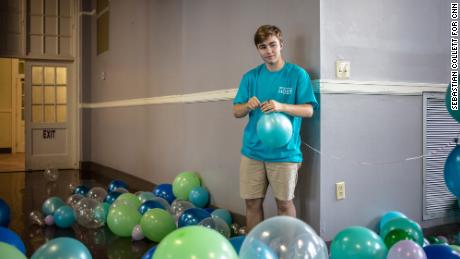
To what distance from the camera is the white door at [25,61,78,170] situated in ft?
24.3

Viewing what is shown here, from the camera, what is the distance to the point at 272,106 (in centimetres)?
249

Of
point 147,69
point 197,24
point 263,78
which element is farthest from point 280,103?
point 147,69

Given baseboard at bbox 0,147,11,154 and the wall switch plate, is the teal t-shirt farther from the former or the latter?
baseboard at bbox 0,147,11,154

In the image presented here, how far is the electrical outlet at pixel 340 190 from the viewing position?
9.39 feet

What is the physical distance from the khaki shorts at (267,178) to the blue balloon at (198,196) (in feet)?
3.64

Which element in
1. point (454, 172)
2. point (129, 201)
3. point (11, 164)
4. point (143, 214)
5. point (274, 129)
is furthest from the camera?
point (11, 164)

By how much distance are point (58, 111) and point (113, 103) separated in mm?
1608

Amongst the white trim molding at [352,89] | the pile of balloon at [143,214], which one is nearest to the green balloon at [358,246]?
the pile of balloon at [143,214]

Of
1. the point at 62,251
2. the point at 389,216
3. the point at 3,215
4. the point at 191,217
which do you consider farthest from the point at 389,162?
the point at 3,215

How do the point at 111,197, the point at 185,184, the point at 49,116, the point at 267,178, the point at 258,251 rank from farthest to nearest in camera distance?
the point at 49,116 → the point at 185,184 → the point at 111,197 → the point at 267,178 → the point at 258,251

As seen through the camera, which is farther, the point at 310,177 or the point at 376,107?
the point at 376,107

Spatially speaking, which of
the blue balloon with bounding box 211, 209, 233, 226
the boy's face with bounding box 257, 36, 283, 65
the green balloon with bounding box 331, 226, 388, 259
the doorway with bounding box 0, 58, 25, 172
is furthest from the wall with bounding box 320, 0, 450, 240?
the doorway with bounding box 0, 58, 25, 172

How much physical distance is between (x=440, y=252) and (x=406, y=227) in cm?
53

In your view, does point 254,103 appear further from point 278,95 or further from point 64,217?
point 64,217
